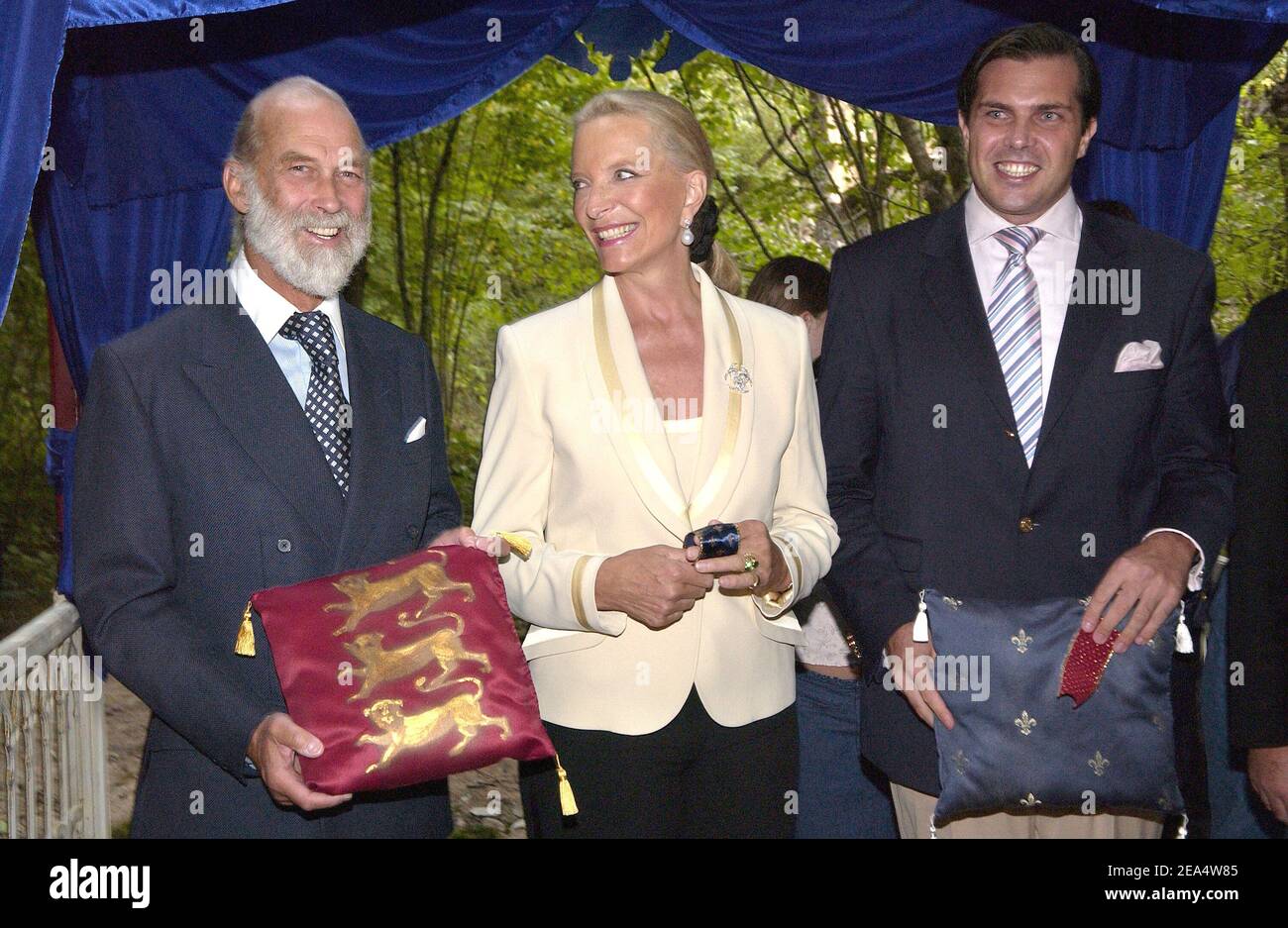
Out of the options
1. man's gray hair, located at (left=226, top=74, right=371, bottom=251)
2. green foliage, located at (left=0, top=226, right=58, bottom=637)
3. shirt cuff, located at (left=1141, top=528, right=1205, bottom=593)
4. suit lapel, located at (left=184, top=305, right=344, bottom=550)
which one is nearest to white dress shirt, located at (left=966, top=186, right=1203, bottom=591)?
shirt cuff, located at (left=1141, top=528, right=1205, bottom=593)

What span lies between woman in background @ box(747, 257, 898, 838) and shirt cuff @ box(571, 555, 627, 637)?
58.7 inches

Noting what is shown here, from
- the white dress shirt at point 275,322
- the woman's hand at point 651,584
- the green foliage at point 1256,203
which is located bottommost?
the woman's hand at point 651,584

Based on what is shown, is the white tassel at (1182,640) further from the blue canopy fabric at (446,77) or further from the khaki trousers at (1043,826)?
the blue canopy fabric at (446,77)

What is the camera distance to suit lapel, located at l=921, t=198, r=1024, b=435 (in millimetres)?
3021

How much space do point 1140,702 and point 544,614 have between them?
1229 millimetres

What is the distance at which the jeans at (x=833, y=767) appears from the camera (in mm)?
4262

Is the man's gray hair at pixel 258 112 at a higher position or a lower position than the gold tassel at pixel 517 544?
higher

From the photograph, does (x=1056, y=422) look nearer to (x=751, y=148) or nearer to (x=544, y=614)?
(x=544, y=614)

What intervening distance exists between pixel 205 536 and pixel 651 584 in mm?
872

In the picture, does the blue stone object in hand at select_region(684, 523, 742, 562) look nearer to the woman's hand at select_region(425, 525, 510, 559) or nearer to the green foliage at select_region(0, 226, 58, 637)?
the woman's hand at select_region(425, 525, 510, 559)

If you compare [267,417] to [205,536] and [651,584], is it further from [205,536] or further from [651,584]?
[651,584]

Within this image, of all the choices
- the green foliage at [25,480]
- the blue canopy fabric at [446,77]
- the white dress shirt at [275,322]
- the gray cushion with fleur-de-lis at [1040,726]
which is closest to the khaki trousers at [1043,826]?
the gray cushion with fleur-de-lis at [1040,726]

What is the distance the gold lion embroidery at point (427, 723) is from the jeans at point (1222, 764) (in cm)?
261

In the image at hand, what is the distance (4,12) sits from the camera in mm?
2797
